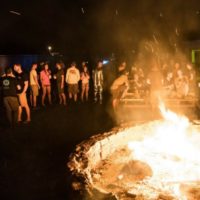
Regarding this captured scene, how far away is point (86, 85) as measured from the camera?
42.3ft

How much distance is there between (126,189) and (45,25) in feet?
74.6

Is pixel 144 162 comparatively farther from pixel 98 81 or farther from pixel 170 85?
pixel 98 81

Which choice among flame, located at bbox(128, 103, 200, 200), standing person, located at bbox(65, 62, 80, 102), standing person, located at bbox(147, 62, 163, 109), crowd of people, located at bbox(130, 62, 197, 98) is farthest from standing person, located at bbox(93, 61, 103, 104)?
flame, located at bbox(128, 103, 200, 200)

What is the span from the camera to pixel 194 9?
58.2ft

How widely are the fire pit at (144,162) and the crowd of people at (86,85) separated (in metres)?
2.06

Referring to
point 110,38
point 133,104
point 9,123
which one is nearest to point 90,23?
point 110,38

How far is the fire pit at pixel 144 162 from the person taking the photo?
507 cm

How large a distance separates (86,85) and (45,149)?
21.1ft

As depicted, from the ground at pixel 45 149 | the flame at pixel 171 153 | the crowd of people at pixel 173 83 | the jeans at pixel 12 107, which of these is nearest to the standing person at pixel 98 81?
the crowd of people at pixel 173 83

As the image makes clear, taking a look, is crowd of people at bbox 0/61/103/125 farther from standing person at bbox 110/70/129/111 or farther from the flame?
the flame

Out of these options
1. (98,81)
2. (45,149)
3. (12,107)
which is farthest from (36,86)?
Answer: (45,149)

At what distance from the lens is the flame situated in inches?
224

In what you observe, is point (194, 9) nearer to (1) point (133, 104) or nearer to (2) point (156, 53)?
(2) point (156, 53)

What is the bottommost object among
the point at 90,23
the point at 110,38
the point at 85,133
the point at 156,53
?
the point at 85,133
